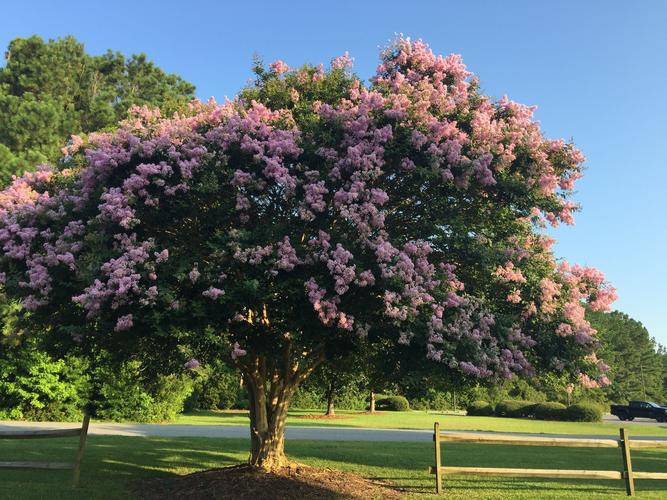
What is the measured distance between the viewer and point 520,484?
12102mm

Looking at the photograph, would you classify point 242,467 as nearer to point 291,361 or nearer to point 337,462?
point 291,361

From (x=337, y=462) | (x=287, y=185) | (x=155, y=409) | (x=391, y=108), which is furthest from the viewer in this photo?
(x=155, y=409)

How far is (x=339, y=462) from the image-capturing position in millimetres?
14609

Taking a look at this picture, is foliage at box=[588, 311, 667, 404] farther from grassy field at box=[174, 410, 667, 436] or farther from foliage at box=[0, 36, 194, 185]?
foliage at box=[0, 36, 194, 185]

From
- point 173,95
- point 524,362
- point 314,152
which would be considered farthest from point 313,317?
point 173,95

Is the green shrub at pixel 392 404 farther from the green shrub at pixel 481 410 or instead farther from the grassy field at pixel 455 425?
the grassy field at pixel 455 425

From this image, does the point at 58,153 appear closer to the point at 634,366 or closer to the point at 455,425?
the point at 455,425

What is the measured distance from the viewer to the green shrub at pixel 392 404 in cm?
5347

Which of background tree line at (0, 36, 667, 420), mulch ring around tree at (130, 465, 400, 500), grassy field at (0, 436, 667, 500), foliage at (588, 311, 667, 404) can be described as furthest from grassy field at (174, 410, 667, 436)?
foliage at (588, 311, 667, 404)

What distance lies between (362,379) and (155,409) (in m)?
16.5

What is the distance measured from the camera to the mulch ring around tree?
9.73 metres

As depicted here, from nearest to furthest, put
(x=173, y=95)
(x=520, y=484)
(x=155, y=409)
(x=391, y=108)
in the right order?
(x=391, y=108) → (x=520, y=484) → (x=155, y=409) → (x=173, y=95)

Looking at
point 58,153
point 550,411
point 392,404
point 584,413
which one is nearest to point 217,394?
point 58,153

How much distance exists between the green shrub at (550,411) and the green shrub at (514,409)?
145 cm
